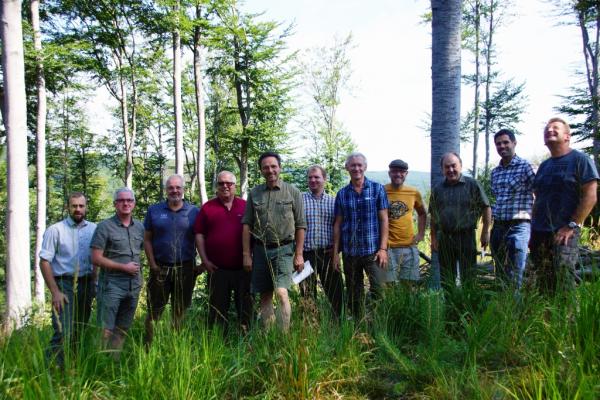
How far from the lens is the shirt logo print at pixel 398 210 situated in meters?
4.85

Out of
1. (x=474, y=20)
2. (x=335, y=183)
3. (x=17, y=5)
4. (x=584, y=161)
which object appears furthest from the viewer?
(x=335, y=183)

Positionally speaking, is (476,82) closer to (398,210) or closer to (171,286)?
(398,210)

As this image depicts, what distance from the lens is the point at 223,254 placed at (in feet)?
14.5

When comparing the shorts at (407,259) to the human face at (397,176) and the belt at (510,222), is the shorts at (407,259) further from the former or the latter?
the belt at (510,222)

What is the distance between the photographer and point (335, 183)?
26781mm

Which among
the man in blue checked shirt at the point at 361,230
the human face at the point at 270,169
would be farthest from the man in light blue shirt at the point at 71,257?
the man in blue checked shirt at the point at 361,230

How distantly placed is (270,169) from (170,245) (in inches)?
50.9

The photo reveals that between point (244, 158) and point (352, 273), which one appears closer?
point (352, 273)

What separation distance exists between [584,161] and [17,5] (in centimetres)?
950

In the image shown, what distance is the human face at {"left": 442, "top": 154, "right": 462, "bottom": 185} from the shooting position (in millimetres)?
4227

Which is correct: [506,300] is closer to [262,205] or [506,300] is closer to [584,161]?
[584,161]

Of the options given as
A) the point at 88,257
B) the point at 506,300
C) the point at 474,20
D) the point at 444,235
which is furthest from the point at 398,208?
the point at 474,20

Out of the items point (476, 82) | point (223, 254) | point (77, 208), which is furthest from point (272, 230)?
point (476, 82)

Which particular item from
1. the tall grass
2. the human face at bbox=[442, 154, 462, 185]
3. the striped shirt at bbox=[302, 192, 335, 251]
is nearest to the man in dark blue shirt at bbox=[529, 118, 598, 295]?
the tall grass
